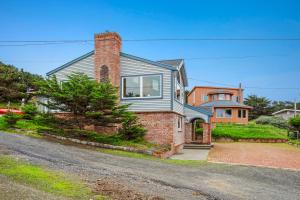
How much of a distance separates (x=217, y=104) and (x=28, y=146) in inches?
1402

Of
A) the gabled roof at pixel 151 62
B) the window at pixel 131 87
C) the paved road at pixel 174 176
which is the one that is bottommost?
the paved road at pixel 174 176

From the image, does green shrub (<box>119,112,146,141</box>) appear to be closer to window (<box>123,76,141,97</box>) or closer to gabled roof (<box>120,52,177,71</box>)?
window (<box>123,76,141,97</box>)

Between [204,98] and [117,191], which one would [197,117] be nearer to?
[117,191]

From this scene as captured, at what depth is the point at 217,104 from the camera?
42.0 metres

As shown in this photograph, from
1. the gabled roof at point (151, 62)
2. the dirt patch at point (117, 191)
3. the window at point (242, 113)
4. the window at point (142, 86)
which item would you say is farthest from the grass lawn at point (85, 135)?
the window at point (242, 113)

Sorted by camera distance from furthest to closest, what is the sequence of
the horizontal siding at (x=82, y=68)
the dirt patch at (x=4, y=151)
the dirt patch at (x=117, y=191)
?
the horizontal siding at (x=82, y=68) → the dirt patch at (x=4, y=151) → the dirt patch at (x=117, y=191)

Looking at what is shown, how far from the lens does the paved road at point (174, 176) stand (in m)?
6.62

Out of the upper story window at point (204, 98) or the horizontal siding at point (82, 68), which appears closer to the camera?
the horizontal siding at point (82, 68)

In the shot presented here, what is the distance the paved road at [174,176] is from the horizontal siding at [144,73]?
18.4ft

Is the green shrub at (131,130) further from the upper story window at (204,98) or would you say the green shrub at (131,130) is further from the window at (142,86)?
the upper story window at (204,98)

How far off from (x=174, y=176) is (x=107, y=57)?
394 inches

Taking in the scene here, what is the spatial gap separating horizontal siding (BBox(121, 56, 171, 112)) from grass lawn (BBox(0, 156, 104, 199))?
893 cm

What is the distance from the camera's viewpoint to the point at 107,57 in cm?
1611

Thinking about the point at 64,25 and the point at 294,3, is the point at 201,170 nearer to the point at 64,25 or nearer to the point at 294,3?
the point at 64,25
